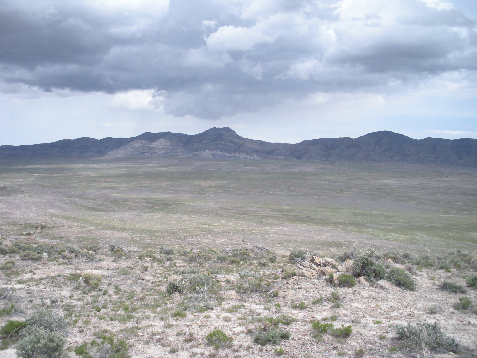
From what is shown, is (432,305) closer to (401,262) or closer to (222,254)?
(401,262)

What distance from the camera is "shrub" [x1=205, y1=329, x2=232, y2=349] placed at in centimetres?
1057

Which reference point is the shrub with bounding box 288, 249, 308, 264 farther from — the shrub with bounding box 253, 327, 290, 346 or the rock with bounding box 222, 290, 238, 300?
the shrub with bounding box 253, 327, 290, 346

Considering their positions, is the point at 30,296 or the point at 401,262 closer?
the point at 30,296

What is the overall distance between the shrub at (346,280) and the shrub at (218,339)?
281 inches

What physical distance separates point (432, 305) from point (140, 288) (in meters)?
12.8

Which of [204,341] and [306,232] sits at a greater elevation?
Answer: [204,341]

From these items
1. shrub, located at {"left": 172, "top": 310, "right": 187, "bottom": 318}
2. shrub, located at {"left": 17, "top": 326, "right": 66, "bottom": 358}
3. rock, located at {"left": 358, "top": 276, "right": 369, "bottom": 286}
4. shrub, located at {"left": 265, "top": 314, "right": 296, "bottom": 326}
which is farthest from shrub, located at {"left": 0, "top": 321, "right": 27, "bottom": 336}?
rock, located at {"left": 358, "top": 276, "right": 369, "bottom": 286}

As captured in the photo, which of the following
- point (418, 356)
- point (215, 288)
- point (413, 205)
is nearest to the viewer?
point (418, 356)

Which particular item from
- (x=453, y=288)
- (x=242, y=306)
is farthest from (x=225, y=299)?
(x=453, y=288)

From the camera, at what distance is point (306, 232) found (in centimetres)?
4028

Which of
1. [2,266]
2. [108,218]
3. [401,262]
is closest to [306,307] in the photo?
[401,262]

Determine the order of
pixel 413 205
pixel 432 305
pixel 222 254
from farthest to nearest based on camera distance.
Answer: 1. pixel 413 205
2. pixel 222 254
3. pixel 432 305

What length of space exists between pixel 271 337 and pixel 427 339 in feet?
14.7

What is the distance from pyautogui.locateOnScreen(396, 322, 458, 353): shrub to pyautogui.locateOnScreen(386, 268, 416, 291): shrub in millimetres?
5338
